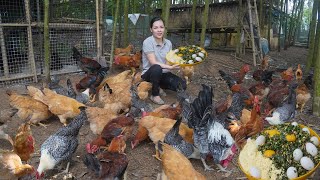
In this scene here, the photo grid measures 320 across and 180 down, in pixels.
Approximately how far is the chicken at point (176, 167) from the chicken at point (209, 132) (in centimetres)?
78

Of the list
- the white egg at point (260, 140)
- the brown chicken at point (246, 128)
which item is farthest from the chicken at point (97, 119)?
the white egg at point (260, 140)

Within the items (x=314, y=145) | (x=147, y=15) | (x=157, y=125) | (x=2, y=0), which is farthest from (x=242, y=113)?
(x=147, y=15)

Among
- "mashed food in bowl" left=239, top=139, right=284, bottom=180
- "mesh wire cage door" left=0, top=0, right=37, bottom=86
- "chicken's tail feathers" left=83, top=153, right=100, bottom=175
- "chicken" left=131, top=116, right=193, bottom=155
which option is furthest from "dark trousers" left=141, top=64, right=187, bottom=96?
"mesh wire cage door" left=0, top=0, right=37, bottom=86

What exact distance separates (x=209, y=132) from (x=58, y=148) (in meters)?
1.85

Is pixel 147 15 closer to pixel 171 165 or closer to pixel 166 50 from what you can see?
pixel 166 50

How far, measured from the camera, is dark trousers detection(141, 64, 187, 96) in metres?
5.66

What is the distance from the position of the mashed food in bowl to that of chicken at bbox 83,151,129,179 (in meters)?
1.29

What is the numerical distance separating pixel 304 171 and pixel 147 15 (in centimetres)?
1374

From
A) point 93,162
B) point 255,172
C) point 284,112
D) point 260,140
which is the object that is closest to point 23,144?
point 93,162

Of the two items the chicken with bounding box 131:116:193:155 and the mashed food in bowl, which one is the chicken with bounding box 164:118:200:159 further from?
the mashed food in bowl

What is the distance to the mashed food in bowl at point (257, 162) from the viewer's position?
277 cm

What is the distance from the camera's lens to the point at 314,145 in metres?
2.79

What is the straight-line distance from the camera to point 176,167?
8.80 feet

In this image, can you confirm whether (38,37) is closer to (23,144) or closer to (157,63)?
(157,63)
